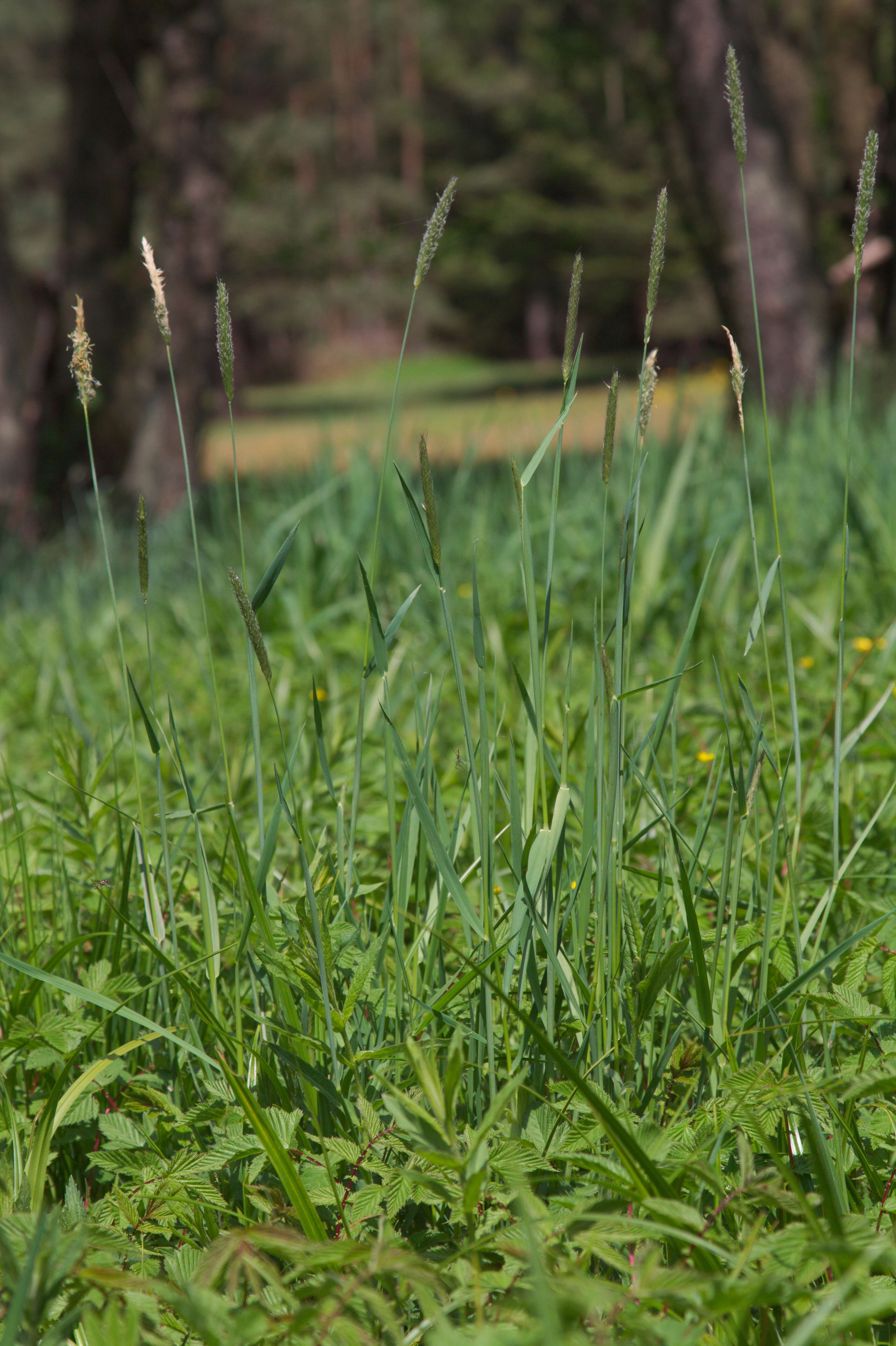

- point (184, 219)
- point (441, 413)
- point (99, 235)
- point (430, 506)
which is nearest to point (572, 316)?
point (430, 506)

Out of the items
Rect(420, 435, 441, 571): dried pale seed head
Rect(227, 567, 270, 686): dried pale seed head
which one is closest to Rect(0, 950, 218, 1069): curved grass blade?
Rect(227, 567, 270, 686): dried pale seed head

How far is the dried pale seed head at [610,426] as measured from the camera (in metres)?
0.90

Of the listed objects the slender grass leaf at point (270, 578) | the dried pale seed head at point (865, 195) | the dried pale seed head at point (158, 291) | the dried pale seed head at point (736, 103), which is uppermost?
the dried pale seed head at point (736, 103)

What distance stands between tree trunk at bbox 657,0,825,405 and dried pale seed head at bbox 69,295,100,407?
14.3 feet

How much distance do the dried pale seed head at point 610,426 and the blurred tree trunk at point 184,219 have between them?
4.30 m

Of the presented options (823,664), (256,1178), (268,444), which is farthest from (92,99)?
(268,444)

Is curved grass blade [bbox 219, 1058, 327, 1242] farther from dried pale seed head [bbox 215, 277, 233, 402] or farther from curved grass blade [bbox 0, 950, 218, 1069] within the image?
dried pale seed head [bbox 215, 277, 233, 402]

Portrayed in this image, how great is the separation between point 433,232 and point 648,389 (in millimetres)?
219

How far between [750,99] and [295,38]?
76.0ft

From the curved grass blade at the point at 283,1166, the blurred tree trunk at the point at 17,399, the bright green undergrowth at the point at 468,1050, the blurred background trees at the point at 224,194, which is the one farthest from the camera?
the blurred tree trunk at the point at 17,399

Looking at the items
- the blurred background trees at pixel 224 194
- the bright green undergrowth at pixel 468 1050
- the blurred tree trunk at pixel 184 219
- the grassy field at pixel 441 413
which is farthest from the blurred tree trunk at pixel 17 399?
the bright green undergrowth at pixel 468 1050

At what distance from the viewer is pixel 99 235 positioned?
17.5 feet

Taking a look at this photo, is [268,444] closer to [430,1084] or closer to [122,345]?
[122,345]

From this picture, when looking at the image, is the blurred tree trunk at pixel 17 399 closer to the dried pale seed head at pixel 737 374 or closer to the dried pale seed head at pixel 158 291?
the dried pale seed head at pixel 158 291
